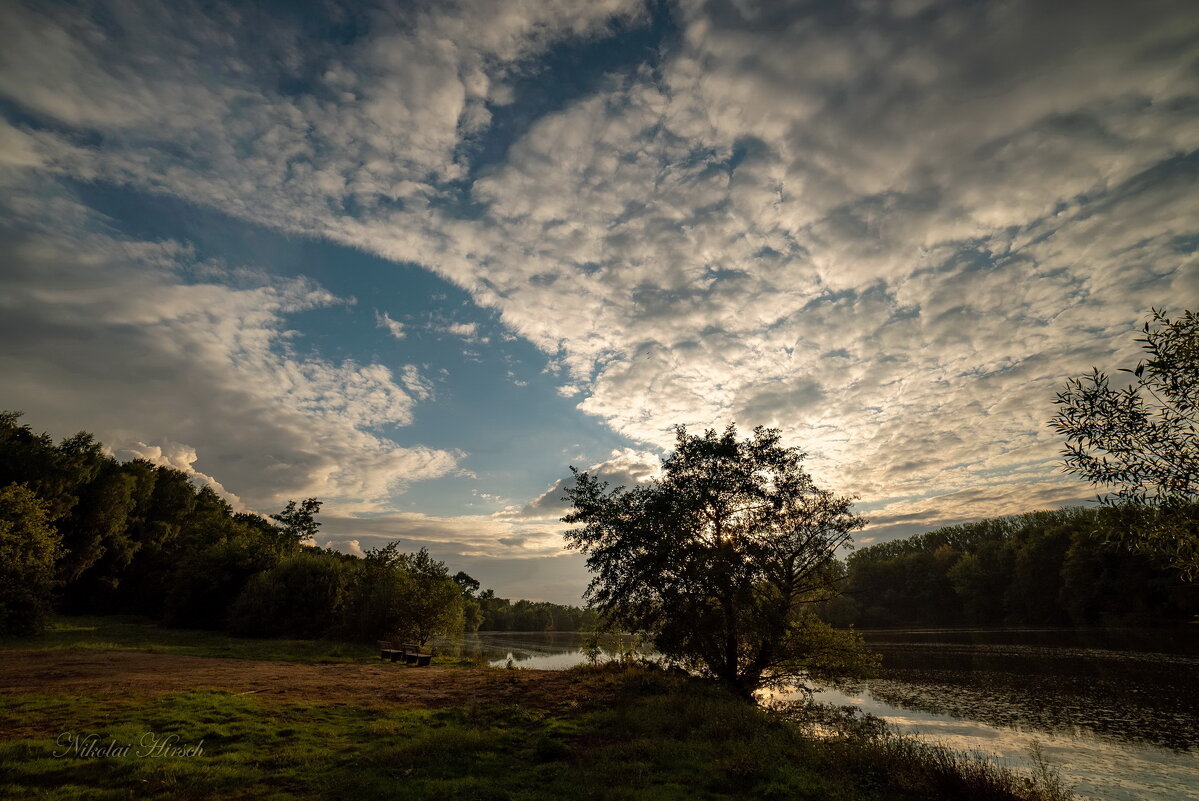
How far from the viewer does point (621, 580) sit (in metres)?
26.9

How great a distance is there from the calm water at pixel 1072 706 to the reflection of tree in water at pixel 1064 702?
0.05 meters

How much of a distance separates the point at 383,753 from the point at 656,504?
1665 centimetres

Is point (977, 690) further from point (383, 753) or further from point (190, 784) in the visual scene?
point (190, 784)

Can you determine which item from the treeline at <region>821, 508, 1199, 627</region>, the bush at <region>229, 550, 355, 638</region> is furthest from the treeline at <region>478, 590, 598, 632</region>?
the bush at <region>229, 550, 355, 638</region>

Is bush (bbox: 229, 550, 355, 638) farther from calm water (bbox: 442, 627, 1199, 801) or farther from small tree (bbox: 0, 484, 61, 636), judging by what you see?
calm water (bbox: 442, 627, 1199, 801)

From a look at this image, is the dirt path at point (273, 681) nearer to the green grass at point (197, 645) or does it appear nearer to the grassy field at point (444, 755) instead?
the grassy field at point (444, 755)

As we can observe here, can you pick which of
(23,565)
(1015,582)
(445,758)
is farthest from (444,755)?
(1015,582)

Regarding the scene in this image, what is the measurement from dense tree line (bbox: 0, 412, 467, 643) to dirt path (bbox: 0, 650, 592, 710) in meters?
13.6

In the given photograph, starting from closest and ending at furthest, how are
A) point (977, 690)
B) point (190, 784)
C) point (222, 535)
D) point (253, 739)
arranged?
point (190, 784)
point (253, 739)
point (977, 690)
point (222, 535)

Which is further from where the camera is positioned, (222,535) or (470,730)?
(222,535)

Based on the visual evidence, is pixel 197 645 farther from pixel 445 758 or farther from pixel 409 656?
pixel 445 758

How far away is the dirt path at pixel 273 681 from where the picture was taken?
18.8m

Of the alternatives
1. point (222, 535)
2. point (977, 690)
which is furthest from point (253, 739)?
point (222, 535)

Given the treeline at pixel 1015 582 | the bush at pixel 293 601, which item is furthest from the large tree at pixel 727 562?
the bush at pixel 293 601
